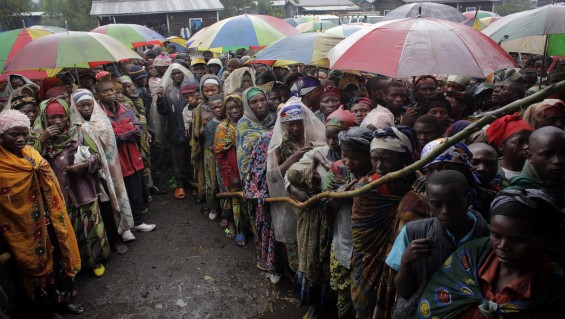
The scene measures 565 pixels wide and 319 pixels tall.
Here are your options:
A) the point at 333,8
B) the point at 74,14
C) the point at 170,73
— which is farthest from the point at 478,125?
the point at 333,8

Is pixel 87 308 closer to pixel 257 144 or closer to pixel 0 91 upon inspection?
pixel 257 144

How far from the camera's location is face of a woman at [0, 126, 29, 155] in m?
3.22

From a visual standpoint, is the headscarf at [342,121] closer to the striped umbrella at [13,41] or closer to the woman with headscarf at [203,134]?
the woman with headscarf at [203,134]

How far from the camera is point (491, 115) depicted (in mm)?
1416

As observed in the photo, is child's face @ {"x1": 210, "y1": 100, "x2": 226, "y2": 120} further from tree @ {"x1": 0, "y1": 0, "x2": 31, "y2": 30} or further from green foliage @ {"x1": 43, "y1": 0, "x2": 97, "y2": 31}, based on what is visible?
green foliage @ {"x1": 43, "y1": 0, "x2": 97, "y2": 31}

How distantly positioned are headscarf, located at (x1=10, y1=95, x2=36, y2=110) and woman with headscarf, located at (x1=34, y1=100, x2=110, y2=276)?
10.3 inches

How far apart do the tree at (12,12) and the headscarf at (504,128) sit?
28.2 meters

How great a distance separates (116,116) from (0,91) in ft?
9.08

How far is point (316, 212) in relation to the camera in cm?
333

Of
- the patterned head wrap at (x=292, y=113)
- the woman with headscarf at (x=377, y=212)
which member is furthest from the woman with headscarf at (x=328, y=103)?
the woman with headscarf at (x=377, y=212)

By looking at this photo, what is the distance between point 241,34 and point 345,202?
4125 millimetres

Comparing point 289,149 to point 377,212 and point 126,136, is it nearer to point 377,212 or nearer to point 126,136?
point 377,212

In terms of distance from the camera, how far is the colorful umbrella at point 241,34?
608cm

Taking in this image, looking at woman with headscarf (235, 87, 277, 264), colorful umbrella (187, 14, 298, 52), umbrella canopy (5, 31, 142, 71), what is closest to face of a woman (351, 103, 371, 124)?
woman with headscarf (235, 87, 277, 264)
